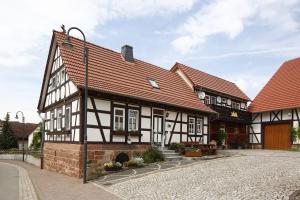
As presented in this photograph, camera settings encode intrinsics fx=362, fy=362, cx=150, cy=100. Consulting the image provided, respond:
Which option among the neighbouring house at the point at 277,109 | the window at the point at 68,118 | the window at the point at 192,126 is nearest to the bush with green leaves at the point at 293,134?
the neighbouring house at the point at 277,109

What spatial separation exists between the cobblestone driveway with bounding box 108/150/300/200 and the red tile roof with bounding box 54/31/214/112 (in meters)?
5.45

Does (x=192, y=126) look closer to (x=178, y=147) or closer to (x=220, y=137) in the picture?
(x=178, y=147)

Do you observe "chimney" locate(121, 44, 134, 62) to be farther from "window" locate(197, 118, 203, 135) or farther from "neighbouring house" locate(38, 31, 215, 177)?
"window" locate(197, 118, 203, 135)

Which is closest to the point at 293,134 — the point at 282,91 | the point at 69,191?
the point at 282,91

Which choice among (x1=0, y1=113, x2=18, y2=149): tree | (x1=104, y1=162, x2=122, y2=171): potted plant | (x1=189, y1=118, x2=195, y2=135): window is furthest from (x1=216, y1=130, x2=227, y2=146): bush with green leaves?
(x1=0, y1=113, x2=18, y2=149): tree

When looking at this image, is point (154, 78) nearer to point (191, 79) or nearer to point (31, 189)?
point (191, 79)

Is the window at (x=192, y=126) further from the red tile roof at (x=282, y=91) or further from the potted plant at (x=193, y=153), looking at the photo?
the red tile roof at (x=282, y=91)

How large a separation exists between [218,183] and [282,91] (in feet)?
68.4

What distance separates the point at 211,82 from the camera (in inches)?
1220

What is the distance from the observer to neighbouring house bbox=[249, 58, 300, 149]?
94.7ft

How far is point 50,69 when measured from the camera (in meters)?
23.9

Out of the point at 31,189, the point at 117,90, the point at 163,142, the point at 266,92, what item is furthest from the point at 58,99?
the point at 266,92

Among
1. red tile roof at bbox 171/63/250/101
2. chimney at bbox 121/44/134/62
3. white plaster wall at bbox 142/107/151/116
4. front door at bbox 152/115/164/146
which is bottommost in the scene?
front door at bbox 152/115/164/146

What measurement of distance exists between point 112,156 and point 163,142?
4195mm
